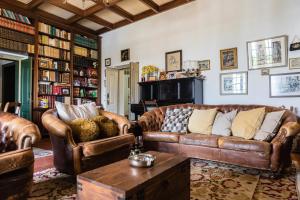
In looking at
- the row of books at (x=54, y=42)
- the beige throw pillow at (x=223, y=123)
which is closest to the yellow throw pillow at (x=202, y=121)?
the beige throw pillow at (x=223, y=123)

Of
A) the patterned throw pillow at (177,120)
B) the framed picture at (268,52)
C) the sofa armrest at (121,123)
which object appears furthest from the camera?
the framed picture at (268,52)

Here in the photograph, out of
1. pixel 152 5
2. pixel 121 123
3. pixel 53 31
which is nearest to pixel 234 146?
pixel 121 123

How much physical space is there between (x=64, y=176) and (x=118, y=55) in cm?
463

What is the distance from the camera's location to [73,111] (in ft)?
8.95

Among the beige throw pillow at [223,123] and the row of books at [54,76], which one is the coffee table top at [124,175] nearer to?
the beige throw pillow at [223,123]

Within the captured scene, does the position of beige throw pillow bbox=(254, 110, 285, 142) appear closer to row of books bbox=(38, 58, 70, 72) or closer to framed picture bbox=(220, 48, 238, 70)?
framed picture bbox=(220, 48, 238, 70)

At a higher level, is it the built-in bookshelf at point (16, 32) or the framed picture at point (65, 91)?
the built-in bookshelf at point (16, 32)

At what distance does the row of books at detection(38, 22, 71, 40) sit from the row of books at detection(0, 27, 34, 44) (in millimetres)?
400

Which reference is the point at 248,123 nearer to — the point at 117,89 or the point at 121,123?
the point at 121,123

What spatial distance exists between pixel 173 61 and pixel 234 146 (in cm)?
310

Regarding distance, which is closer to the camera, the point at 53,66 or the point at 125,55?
the point at 53,66

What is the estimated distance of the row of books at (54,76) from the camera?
534 centimetres

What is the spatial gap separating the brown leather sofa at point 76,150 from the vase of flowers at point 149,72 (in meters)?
3.05

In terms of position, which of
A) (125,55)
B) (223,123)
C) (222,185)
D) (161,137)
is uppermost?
(125,55)
